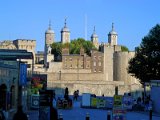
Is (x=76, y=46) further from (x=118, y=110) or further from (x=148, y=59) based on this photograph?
(x=118, y=110)

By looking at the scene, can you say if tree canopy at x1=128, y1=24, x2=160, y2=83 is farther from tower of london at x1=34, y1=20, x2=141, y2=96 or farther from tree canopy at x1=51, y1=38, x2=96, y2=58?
tree canopy at x1=51, y1=38, x2=96, y2=58

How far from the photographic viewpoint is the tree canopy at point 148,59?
6806 cm

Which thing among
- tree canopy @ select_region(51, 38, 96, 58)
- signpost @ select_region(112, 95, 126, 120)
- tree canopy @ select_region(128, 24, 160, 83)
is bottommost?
signpost @ select_region(112, 95, 126, 120)

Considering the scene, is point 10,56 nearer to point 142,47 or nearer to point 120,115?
point 120,115

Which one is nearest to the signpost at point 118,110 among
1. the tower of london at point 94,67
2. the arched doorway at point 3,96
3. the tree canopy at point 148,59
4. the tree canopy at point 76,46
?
the arched doorway at point 3,96

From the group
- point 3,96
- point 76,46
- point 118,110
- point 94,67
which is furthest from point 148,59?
point 76,46

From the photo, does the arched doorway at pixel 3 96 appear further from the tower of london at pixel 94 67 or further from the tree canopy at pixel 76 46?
the tree canopy at pixel 76 46

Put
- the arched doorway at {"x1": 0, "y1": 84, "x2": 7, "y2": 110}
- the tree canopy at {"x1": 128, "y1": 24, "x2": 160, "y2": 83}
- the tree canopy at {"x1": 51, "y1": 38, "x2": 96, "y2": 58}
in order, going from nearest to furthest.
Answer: the arched doorway at {"x1": 0, "y1": 84, "x2": 7, "y2": 110} → the tree canopy at {"x1": 128, "y1": 24, "x2": 160, "y2": 83} → the tree canopy at {"x1": 51, "y1": 38, "x2": 96, "y2": 58}

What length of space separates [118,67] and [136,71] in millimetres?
71995

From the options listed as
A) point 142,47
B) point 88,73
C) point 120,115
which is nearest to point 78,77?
point 88,73

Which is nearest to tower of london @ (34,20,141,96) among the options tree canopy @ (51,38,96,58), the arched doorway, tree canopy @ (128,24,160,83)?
tree canopy @ (51,38,96,58)

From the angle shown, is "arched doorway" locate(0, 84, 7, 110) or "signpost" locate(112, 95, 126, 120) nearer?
"signpost" locate(112, 95, 126, 120)

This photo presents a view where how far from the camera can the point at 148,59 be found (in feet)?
225

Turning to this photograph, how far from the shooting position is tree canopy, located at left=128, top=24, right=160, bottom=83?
68.1 meters
